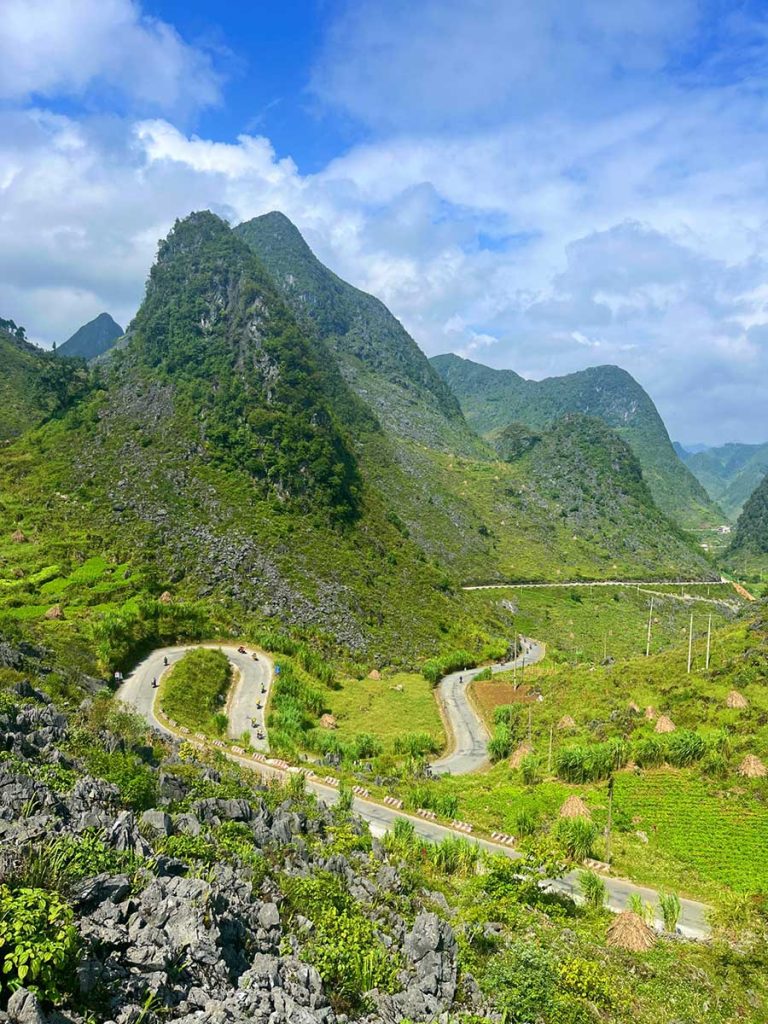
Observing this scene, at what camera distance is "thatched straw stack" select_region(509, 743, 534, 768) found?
128 ft

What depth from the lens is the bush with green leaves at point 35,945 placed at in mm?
8180

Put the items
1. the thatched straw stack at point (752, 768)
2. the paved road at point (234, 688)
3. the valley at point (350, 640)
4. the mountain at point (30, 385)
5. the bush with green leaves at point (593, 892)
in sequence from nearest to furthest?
the bush with green leaves at point (593, 892)
the valley at point (350, 640)
the thatched straw stack at point (752, 768)
the paved road at point (234, 688)
the mountain at point (30, 385)

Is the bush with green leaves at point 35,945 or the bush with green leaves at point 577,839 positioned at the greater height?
the bush with green leaves at point 35,945

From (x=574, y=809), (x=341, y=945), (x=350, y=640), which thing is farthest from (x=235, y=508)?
(x=341, y=945)

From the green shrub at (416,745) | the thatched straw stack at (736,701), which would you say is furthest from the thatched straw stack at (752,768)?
the green shrub at (416,745)

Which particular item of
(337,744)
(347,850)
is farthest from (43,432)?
(347,850)

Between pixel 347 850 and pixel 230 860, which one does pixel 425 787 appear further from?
pixel 230 860

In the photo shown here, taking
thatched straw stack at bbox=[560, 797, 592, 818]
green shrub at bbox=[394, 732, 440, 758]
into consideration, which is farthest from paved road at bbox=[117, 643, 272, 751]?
thatched straw stack at bbox=[560, 797, 592, 818]

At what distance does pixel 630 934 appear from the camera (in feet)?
60.3

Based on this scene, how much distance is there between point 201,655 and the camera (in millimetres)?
54031

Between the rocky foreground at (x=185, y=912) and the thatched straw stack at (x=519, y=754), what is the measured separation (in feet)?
68.7

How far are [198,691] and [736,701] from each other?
1531 inches

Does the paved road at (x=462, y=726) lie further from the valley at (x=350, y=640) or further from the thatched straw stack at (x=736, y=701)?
the thatched straw stack at (x=736, y=701)

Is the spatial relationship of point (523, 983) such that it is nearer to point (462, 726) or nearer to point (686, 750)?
point (686, 750)
